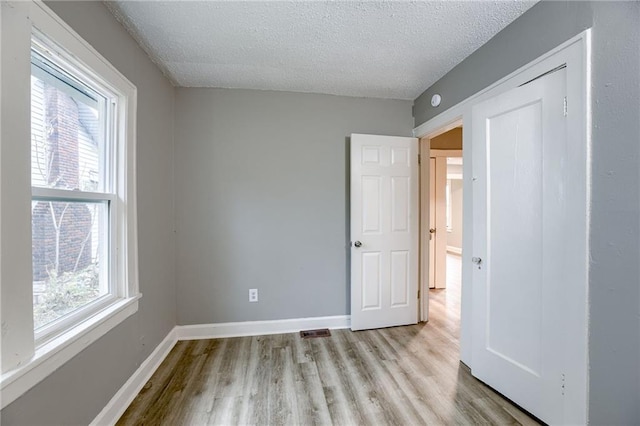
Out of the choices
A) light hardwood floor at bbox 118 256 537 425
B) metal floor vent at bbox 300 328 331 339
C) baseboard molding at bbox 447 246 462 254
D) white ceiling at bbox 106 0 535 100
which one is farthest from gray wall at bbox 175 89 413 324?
baseboard molding at bbox 447 246 462 254

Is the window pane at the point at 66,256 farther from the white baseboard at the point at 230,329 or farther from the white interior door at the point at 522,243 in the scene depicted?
the white interior door at the point at 522,243

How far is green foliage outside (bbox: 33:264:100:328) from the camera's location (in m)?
1.12

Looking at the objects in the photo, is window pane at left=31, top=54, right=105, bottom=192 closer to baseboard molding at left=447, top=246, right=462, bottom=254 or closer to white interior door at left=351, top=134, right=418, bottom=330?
white interior door at left=351, top=134, right=418, bottom=330

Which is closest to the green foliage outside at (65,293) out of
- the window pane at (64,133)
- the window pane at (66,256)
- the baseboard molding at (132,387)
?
the window pane at (66,256)

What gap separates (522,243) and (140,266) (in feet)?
8.52

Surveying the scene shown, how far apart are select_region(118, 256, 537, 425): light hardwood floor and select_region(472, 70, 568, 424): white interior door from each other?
0.81ft

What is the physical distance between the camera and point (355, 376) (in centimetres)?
186

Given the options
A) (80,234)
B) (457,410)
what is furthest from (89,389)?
(457,410)

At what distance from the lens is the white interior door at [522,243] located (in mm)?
1367

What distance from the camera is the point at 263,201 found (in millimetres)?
2541

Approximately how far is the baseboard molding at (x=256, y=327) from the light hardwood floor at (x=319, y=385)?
0.09m

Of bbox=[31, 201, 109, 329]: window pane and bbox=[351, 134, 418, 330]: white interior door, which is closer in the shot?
bbox=[31, 201, 109, 329]: window pane

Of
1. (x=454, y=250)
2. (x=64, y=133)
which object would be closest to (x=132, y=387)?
(x=64, y=133)

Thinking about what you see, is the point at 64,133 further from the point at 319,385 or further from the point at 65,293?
the point at 319,385
